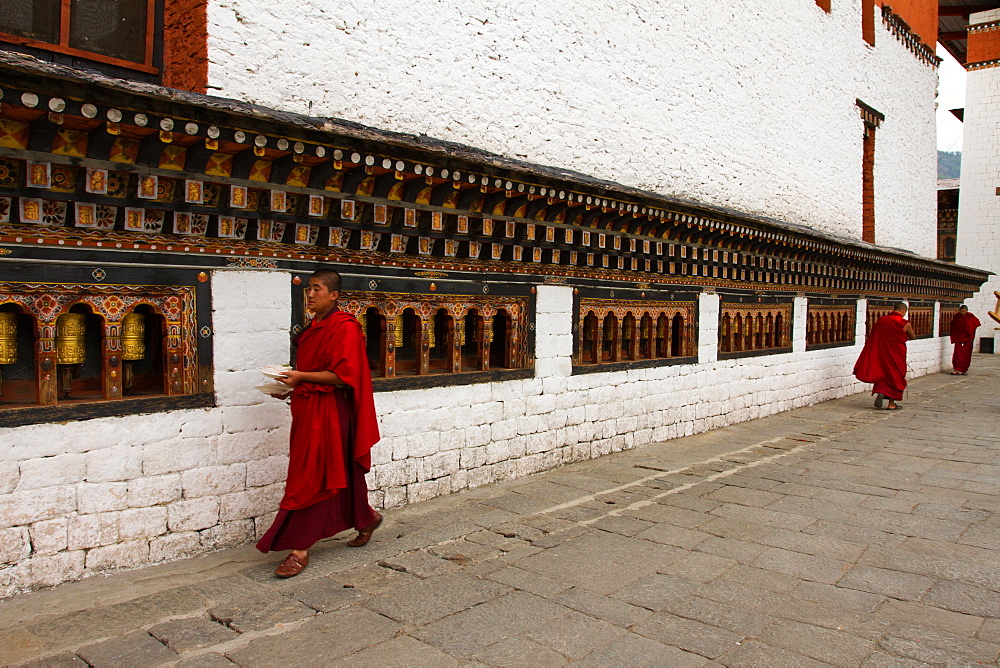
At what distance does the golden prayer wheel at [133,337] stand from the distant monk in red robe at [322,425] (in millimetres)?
901

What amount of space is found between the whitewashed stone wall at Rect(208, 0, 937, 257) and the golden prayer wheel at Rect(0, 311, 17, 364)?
187 centimetres

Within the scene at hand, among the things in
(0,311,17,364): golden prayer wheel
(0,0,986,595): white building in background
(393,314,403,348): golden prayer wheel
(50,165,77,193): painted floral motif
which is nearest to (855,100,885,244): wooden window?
(0,0,986,595): white building in background

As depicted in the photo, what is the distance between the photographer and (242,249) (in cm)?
407

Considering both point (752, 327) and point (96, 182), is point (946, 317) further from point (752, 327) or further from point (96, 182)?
point (96, 182)

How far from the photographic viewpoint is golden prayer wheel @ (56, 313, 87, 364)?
139 inches

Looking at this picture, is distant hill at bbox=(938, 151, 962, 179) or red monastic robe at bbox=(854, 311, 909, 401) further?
distant hill at bbox=(938, 151, 962, 179)

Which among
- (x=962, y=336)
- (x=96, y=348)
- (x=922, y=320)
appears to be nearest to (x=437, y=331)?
(x=96, y=348)

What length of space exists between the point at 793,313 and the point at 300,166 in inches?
336

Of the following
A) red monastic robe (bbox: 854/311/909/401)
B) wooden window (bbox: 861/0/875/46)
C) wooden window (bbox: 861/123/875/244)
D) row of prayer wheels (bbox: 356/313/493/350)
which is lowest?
red monastic robe (bbox: 854/311/909/401)

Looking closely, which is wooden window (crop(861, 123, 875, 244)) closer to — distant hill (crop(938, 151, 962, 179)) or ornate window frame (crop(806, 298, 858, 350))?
ornate window frame (crop(806, 298, 858, 350))

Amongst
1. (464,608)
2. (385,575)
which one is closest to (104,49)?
(385,575)

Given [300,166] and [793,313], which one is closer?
[300,166]

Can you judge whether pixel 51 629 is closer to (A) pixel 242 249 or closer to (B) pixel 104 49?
(A) pixel 242 249

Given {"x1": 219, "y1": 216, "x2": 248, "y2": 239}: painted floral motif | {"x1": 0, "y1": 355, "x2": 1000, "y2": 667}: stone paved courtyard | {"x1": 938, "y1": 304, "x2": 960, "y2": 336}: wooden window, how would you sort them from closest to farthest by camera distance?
{"x1": 0, "y1": 355, "x2": 1000, "y2": 667}: stone paved courtyard
{"x1": 219, "y1": 216, "x2": 248, "y2": 239}: painted floral motif
{"x1": 938, "y1": 304, "x2": 960, "y2": 336}: wooden window
